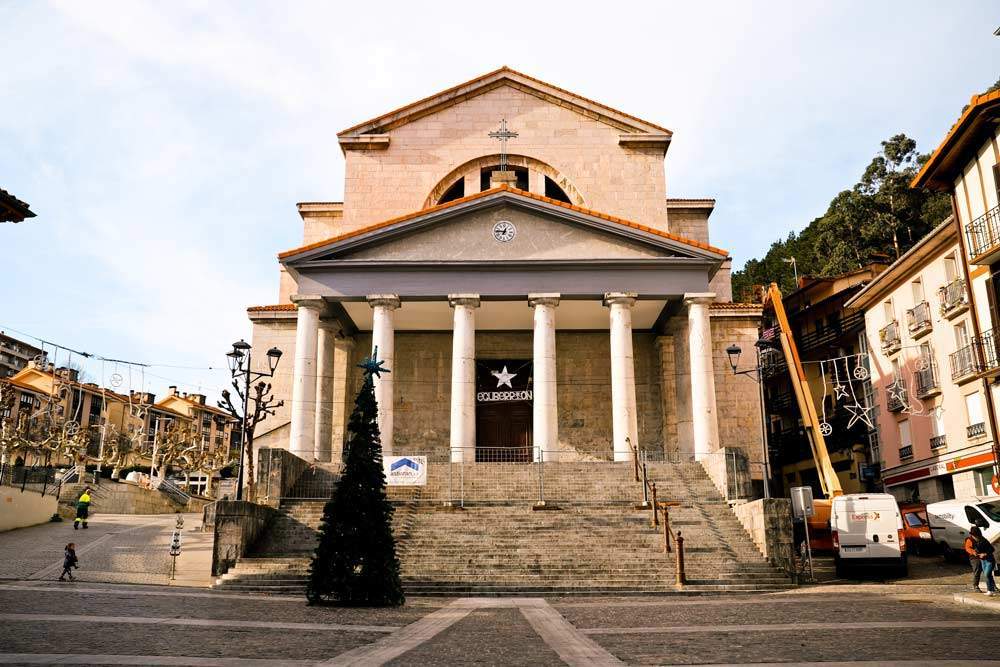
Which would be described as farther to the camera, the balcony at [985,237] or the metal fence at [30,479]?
the metal fence at [30,479]

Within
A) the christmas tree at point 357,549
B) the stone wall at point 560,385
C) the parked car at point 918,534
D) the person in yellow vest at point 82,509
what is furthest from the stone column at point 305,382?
the parked car at point 918,534

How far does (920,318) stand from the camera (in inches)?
→ 1203

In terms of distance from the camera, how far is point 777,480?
46656 mm

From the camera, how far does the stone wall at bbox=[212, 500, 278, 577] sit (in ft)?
58.7

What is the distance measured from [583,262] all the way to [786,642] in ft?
62.3

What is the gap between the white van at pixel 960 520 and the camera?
19.5 metres

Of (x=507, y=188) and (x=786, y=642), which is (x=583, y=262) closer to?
(x=507, y=188)

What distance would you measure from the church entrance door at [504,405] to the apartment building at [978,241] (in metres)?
14.5

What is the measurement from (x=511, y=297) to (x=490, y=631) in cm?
1790

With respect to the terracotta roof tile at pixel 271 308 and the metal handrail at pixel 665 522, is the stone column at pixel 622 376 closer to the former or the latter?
the metal handrail at pixel 665 522

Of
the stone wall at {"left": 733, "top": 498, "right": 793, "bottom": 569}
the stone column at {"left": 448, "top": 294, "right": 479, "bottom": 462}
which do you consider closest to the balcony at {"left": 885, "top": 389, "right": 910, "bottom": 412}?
the stone wall at {"left": 733, "top": 498, "right": 793, "bottom": 569}

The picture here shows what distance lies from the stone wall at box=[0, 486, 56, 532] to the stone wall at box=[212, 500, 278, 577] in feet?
48.6

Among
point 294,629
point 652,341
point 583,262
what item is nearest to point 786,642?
point 294,629

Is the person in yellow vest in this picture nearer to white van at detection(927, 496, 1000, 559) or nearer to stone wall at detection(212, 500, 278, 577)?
stone wall at detection(212, 500, 278, 577)
